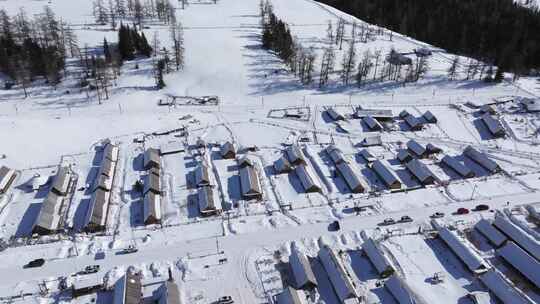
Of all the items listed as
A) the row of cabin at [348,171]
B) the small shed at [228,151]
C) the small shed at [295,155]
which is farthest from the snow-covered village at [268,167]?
the small shed at [295,155]

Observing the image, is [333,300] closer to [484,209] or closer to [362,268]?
[362,268]

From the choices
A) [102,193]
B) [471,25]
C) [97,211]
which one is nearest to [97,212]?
[97,211]

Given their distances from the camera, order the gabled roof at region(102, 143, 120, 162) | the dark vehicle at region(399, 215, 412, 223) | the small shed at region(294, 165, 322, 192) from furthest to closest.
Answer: the gabled roof at region(102, 143, 120, 162), the small shed at region(294, 165, 322, 192), the dark vehicle at region(399, 215, 412, 223)

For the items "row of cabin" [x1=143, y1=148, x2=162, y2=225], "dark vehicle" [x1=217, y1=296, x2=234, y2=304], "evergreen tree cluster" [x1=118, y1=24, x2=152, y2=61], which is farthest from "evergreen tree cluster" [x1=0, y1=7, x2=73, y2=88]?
"dark vehicle" [x1=217, y1=296, x2=234, y2=304]

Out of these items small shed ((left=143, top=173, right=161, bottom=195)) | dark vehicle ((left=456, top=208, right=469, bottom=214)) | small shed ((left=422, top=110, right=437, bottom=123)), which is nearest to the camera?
dark vehicle ((left=456, top=208, right=469, bottom=214))

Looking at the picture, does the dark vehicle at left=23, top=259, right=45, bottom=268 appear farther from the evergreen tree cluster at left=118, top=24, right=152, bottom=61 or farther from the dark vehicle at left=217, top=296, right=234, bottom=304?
the evergreen tree cluster at left=118, top=24, right=152, bottom=61

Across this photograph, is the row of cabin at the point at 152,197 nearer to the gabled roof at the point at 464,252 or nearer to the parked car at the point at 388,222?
the parked car at the point at 388,222

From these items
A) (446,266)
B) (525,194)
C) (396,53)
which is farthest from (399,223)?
(396,53)
